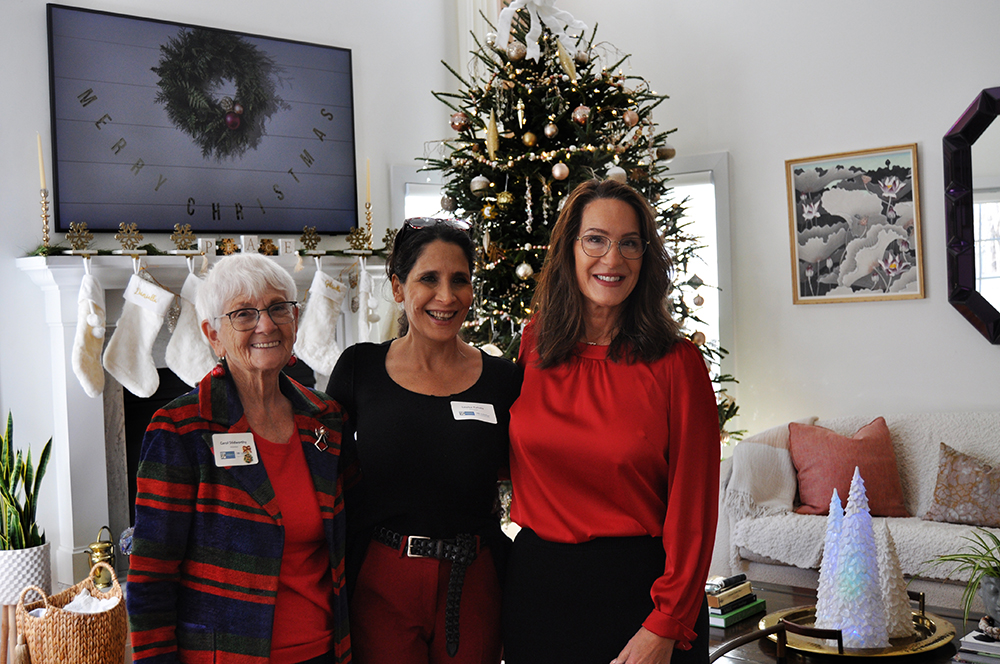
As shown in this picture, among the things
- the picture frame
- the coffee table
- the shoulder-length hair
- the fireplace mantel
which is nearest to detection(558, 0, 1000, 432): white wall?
the picture frame

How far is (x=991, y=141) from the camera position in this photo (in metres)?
4.00

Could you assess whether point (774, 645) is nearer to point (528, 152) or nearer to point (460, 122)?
point (528, 152)

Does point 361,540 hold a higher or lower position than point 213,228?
lower

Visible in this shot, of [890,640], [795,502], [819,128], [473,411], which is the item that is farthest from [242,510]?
[819,128]

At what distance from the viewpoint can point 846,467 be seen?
3850mm

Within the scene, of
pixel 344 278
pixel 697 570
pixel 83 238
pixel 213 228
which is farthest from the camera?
pixel 344 278

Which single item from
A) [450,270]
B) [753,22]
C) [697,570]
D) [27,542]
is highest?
[753,22]

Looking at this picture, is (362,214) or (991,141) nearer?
(991,141)

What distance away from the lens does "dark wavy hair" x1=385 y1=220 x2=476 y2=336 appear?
1.72 metres

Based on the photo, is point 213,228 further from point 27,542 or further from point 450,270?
point 450,270

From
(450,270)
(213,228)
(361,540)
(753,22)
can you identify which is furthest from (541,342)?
(753,22)

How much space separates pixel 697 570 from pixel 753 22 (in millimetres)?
3961

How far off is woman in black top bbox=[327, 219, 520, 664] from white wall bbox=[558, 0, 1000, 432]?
3223 mm

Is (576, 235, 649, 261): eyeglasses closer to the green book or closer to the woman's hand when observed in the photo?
the woman's hand
